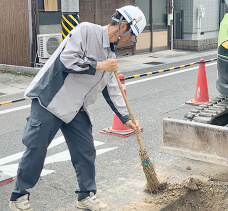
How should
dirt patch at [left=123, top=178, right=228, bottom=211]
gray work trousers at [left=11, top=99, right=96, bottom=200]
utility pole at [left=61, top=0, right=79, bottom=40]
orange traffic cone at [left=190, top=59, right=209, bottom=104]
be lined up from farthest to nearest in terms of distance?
utility pole at [left=61, top=0, right=79, bottom=40], orange traffic cone at [left=190, top=59, right=209, bottom=104], dirt patch at [left=123, top=178, right=228, bottom=211], gray work trousers at [left=11, top=99, right=96, bottom=200]

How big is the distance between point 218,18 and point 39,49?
421 inches

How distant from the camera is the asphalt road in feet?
15.5

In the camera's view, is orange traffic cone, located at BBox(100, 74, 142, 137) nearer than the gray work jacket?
No

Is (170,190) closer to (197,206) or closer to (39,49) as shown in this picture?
(197,206)

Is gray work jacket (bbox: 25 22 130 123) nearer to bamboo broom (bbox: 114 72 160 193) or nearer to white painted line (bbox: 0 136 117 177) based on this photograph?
bamboo broom (bbox: 114 72 160 193)

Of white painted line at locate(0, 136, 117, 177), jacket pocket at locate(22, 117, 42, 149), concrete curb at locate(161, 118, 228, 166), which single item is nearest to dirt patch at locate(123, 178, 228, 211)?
concrete curb at locate(161, 118, 228, 166)

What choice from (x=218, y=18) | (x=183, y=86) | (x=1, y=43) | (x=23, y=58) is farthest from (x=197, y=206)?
(x=218, y=18)

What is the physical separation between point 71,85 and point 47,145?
593mm

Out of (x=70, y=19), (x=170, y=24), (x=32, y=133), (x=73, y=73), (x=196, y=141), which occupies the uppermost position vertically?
(x=70, y=19)

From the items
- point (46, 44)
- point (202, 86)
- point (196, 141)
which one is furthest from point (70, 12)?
point (196, 141)

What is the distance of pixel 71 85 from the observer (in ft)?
13.2

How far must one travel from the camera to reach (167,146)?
17.2 feet

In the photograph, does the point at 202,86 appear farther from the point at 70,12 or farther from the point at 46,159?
the point at 46,159

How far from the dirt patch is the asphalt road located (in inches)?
6.9
